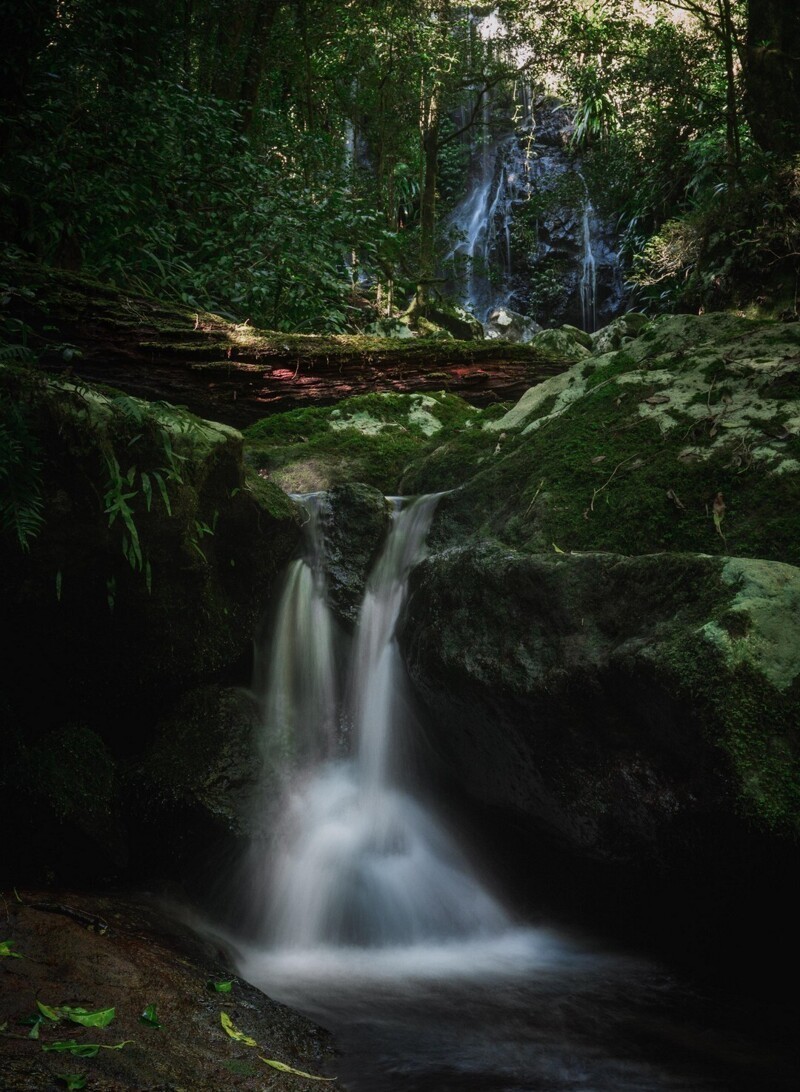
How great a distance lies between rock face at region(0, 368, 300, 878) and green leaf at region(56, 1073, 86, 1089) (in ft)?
5.85

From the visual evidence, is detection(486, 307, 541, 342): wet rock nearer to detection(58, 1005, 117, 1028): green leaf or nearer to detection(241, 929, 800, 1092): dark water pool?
detection(241, 929, 800, 1092): dark water pool

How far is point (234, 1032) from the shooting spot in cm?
226

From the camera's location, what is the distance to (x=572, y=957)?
3312mm

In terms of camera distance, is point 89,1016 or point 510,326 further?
point 510,326

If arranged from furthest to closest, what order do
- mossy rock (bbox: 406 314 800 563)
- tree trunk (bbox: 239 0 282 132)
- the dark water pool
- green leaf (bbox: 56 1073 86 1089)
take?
1. tree trunk (bbox: 239 0 282 132)
2. mossy rock (bbox: 406 314 800 563)
3. the dark water pool
4. green leaf (bbox: 56 1073 86 1089)

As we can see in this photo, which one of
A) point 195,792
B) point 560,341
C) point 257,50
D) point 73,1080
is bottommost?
point 73,1080

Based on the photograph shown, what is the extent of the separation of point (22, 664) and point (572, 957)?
2.82 m

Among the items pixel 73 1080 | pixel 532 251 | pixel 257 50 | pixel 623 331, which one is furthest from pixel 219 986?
pixel 532 251

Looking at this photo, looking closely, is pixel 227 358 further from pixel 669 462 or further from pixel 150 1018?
pixel 150 1018

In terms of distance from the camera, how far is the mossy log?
20.1 ft

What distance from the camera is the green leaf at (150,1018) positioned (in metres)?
2.15

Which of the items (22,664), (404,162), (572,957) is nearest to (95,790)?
(22,664)

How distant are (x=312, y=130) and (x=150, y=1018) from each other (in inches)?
529

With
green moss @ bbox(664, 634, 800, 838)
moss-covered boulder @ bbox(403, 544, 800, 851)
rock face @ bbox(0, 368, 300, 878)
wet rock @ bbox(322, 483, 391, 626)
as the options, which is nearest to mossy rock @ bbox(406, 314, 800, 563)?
wet rock @ bbox(322, 483, 391, 626)
